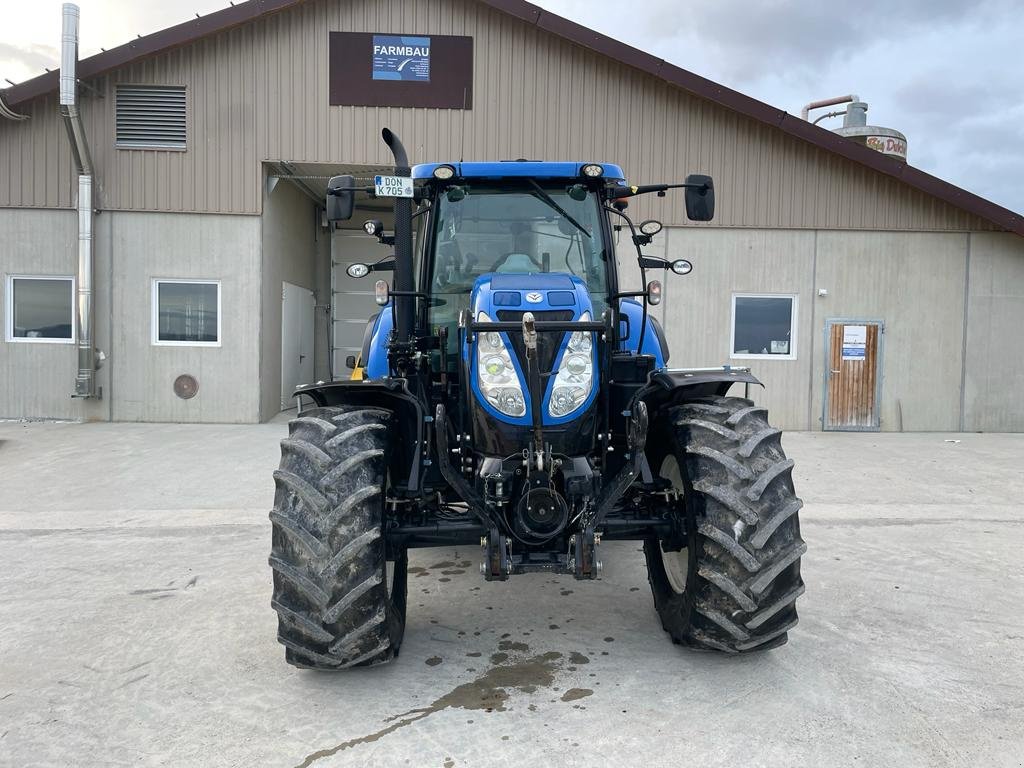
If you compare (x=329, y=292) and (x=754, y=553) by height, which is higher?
(x=329, y=292)

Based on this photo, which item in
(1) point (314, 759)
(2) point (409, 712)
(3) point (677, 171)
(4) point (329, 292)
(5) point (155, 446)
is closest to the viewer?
(1) point (314, 759)

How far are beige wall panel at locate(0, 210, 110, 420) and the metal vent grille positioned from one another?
135cm

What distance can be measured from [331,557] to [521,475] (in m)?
0.85

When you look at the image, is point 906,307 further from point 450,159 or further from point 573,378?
point 573,378

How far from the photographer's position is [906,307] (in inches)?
471

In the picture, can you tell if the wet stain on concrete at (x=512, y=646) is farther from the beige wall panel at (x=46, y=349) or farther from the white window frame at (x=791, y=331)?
the beige wall panel at (x=46, y=349)

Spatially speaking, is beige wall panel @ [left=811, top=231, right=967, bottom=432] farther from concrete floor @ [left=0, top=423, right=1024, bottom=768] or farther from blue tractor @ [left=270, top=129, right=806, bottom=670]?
blue tractor @ [left=270, top=129, right=806, bottom=670]

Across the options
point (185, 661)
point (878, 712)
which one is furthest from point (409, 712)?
point (878, 712)

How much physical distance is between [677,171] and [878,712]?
10030 millimetres

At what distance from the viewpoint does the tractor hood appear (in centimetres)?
319

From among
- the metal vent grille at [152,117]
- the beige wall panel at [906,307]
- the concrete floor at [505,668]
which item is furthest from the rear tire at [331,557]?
the beige wall panel at [906,307]

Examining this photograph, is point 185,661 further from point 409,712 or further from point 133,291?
point 133,291

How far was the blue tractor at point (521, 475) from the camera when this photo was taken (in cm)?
305

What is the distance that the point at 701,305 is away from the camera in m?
11.9
